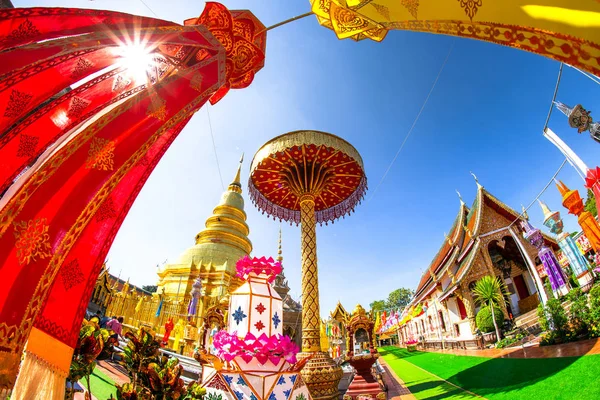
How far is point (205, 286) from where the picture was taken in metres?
18.0

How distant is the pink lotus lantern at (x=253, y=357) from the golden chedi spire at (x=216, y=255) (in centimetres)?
1321

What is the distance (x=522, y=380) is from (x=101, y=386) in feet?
26.0

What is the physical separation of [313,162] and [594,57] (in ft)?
23.7

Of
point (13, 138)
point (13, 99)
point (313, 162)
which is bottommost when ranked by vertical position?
point (13, 138)

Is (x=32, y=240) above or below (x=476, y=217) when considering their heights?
below

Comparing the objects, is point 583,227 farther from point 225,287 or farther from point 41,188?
point 225,287

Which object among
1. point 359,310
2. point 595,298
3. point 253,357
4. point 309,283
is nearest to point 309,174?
point 309,283

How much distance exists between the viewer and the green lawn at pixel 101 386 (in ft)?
13.2

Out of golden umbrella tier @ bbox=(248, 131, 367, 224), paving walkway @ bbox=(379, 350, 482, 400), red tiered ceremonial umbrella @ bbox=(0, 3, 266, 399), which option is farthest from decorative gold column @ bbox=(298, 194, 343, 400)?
red tiered ceremonial umbrella @ bbox=(0, 3, 266, 399)

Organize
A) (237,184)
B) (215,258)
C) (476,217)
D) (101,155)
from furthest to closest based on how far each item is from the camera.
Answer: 1. (237,184)
2. (215,258)
3. (476,217)
4. (101,155)

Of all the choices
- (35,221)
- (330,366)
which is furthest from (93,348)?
(330,366)

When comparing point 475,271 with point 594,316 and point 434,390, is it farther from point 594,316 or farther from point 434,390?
point 434,390

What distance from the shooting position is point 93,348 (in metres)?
2.32

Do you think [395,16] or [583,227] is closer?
[395,16]
